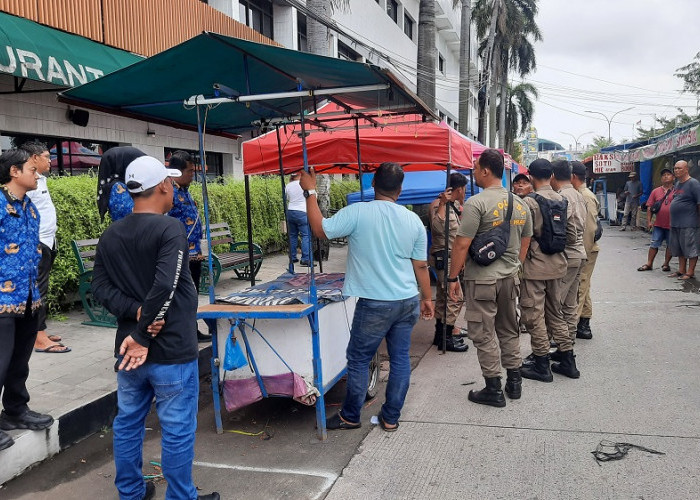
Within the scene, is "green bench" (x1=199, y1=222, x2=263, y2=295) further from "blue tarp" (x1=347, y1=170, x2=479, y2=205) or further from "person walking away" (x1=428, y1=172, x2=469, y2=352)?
"person walking away" (x1=428, y1=172, x2=469, y2=352)

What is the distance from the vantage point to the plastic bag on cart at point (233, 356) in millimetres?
3738

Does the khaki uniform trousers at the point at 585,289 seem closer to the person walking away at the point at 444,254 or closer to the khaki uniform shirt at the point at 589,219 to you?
the khaki uniform shirt at the point at 589,219

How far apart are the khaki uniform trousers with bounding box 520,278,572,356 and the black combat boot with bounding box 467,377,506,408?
73 centimetres

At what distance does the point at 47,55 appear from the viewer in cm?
755

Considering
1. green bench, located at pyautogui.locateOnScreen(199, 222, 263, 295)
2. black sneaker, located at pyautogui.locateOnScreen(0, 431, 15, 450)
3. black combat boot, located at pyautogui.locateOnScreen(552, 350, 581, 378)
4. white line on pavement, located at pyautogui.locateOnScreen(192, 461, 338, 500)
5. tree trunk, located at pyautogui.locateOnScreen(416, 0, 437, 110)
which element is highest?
tree trunk, located at pyautogui.locateOnScreen(416, 0, 437, 110)

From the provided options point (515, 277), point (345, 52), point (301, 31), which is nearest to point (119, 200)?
point (515, 277)

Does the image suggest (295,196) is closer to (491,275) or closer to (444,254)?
(444,254)

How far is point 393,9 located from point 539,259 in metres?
26.8

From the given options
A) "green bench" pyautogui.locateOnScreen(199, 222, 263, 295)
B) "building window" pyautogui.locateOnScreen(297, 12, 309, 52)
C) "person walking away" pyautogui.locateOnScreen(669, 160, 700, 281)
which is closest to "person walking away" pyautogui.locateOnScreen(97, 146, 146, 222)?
"green bench" pyautogui.locateOnScreen(199, 222, 263, 295)

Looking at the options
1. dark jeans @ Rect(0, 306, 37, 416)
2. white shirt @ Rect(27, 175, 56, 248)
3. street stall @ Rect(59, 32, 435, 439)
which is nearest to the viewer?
dark jeans @ Rect(0, 306, 37, 416)

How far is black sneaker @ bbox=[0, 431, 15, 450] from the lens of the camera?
3291 millimetres

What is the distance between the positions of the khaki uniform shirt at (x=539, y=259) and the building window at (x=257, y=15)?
12.8m

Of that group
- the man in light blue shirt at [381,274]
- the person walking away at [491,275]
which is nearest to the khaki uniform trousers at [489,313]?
the person walking away at [491,275]

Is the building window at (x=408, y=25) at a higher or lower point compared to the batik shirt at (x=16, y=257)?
higher
